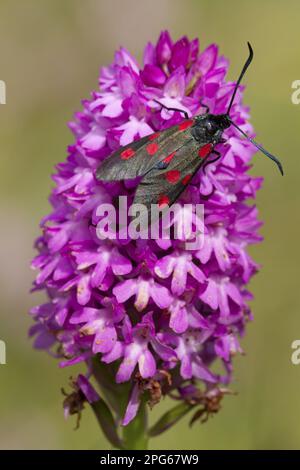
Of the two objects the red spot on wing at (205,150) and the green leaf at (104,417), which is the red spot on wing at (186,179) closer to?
the red spot on wing at (205,150)

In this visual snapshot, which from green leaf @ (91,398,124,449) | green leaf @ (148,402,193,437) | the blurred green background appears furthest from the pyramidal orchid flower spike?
the blurred green background

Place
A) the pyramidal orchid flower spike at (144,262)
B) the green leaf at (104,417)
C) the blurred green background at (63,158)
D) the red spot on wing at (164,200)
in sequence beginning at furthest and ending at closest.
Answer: the blurred green background at (63,158) → the green leaf at (104,417) → the pyramidal orchid flower spike at (144,262) → the red spot on wing at (164,200)

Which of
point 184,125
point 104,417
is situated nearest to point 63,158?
point 104,417

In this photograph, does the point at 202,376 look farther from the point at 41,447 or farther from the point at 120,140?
the point at 41,447

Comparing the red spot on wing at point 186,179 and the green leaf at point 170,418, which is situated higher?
the red spot on wing at point 186,179

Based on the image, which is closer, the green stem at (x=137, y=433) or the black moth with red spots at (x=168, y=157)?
the black moth with red spots at (x=168, y=157)

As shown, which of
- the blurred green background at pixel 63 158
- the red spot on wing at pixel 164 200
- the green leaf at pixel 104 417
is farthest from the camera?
the blurred green background at pixel 63 158

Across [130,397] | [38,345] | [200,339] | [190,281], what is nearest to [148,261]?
[190,281]

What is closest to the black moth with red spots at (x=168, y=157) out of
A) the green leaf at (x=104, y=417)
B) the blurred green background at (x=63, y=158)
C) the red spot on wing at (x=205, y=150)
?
the red spot on wing at (x=205, y=150)
